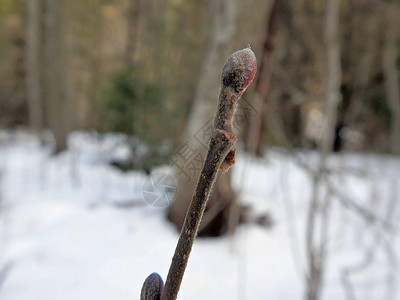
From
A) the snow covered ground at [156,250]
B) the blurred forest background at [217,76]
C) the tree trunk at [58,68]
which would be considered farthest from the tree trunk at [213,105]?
the tree trunk at [58,68]

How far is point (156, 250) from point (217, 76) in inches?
47.1

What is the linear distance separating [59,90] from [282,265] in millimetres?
5546

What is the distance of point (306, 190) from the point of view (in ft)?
13.0

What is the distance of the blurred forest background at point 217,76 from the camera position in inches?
59.1

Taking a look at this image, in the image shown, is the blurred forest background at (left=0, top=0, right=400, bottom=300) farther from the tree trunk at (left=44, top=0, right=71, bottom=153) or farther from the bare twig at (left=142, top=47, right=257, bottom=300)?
the bare twig at (left=142, top=47, right=257, bottom=300)

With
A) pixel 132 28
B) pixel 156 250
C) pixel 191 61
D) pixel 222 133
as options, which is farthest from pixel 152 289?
pixel 132 28

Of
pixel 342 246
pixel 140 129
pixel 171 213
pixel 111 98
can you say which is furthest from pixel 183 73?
pixel 342 246

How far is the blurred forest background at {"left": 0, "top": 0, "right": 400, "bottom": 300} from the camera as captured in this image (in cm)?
150

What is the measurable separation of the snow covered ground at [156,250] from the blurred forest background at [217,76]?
196 millimetres

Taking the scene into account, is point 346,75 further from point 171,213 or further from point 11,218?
point 11,218

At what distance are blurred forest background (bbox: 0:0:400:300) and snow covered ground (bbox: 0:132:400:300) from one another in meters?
0.20

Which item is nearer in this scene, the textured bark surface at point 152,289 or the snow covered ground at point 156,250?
the textured bark surface at point 152,289

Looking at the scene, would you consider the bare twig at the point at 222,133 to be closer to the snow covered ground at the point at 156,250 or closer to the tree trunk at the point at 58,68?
the snow covered ground at the point at 156,250

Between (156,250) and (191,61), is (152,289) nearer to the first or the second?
(156,250)
